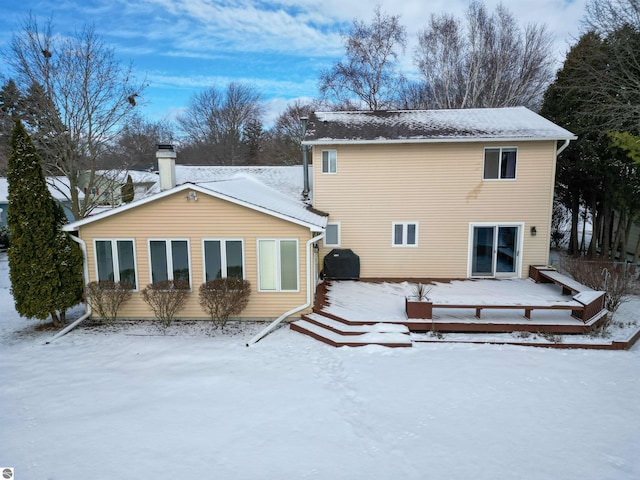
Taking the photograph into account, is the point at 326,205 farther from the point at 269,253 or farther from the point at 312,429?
the point at 312,429

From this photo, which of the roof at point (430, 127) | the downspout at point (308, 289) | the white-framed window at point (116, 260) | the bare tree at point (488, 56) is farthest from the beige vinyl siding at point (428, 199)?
the bare tree at point (488, 56)

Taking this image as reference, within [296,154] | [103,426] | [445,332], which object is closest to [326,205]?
[445,332]

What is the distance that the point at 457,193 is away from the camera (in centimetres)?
1248

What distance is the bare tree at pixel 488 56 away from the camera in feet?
75.3

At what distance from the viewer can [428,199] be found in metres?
12.6

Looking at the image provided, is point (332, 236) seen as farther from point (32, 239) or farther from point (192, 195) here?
point (32, 239)

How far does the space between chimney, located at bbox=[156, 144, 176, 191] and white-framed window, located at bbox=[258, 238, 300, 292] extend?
15.1 ft

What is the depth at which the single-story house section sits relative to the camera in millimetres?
9609

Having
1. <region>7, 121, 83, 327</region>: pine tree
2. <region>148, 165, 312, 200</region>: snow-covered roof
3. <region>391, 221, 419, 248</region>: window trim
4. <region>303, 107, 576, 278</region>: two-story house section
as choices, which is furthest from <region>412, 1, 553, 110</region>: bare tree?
<region>7, 121, 83, 327</region>: pine tree

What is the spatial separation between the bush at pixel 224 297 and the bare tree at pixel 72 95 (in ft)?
29.0

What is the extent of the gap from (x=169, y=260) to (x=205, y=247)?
0.99m

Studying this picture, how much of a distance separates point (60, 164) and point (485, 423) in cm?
1766

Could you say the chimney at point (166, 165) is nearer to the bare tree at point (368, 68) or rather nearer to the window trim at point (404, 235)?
the window trim at point (404, 235)

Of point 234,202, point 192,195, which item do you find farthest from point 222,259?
point 192,195
